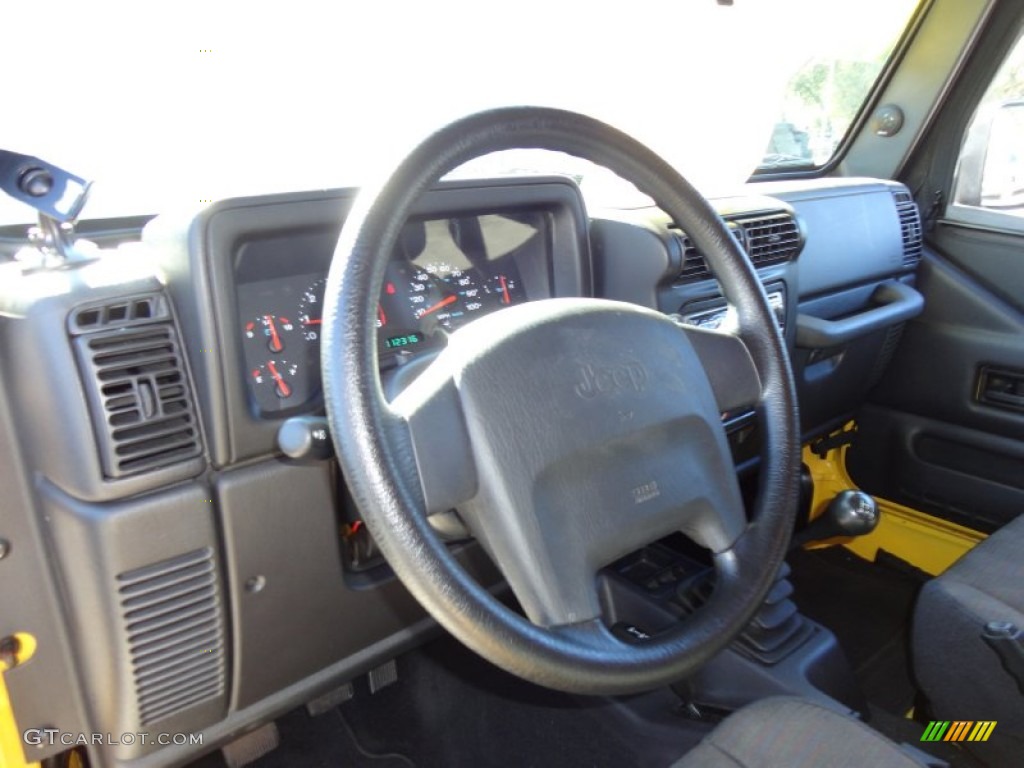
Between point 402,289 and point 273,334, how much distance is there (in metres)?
0.22

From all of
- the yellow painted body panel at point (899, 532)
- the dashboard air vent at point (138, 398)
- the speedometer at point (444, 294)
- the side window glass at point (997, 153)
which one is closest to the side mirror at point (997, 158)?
the side window glass at point (997, 153)

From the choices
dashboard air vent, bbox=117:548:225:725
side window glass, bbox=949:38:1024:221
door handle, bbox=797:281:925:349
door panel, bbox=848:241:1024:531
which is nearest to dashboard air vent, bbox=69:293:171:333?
dashboard air vent, bbox=117:548:225:725

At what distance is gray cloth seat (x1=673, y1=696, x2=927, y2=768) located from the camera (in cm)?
100

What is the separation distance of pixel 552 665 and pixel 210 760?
3.90 ft

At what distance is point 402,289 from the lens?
1229mm

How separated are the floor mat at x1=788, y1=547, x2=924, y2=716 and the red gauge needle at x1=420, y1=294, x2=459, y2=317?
4.43ft

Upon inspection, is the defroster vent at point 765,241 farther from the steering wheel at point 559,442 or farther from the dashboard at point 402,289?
the steering wheel at point 559,442

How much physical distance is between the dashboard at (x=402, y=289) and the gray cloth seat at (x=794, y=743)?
2.11 ft

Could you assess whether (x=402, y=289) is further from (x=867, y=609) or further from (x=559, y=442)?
(x=867, y=609)

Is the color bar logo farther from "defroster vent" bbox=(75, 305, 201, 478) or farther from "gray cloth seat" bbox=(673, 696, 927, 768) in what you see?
"defroster vent" bbox=(75, 305, 201, 478)

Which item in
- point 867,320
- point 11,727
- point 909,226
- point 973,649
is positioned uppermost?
point 909,226

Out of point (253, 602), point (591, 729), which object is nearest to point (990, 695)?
point (591, 729)

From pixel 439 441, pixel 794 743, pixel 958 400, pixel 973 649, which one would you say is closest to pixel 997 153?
pixel 958 400

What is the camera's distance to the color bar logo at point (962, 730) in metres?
1.31
